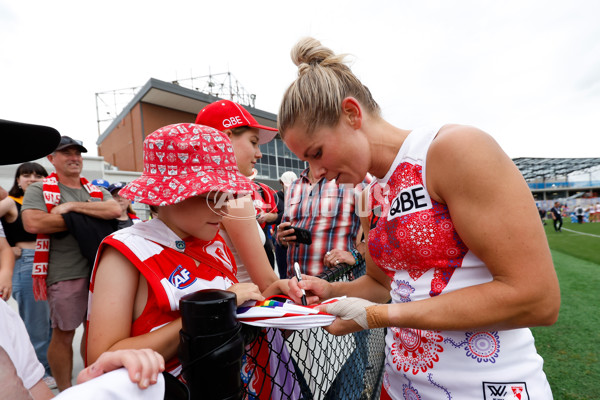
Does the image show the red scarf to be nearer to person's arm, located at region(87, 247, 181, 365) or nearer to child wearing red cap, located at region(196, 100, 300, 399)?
child wearing red cap, located at region(196, 100, 300, 399)

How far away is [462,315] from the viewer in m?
0.96

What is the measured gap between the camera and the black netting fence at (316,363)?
136 cm

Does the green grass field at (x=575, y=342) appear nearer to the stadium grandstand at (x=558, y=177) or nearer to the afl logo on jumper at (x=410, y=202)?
the afl logo on jumper at (x=410, y=202)

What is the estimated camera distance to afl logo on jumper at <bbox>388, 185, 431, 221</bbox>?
42.0 inches

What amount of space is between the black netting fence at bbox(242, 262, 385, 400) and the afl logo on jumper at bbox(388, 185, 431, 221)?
0.67 m

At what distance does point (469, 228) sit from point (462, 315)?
0.27 metres

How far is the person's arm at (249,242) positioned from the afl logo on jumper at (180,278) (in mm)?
463

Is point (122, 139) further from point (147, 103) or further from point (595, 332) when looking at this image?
point (595, 332)

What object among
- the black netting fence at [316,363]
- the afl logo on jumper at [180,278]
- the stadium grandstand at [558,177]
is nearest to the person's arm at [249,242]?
the black netting fence at [316,363]

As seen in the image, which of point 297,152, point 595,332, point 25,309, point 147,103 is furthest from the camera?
point 147,103

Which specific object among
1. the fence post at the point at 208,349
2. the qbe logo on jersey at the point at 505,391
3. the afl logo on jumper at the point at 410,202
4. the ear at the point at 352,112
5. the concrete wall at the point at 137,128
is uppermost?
the concrete wall at the point at 137,128

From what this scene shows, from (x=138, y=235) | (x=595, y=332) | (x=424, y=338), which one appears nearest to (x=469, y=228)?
(x=424, y=338)

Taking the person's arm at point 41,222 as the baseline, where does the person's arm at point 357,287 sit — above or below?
below

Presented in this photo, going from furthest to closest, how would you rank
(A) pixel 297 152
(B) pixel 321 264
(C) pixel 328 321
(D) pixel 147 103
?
(D) pixel 147 103 < (B) pixel 321 264 < (A) pixel 297 152 < (C) pixel 328 321
